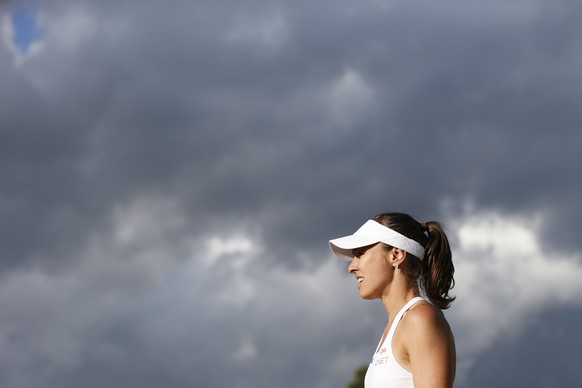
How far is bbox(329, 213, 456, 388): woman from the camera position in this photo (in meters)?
6.04

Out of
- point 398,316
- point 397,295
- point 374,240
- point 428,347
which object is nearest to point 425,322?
point 428,347

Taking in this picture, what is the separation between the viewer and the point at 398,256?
666 centimetres

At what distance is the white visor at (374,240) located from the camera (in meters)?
6.66

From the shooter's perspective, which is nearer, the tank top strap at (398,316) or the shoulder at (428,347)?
the shoulder at (428,347)

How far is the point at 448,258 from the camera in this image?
22.2 ft

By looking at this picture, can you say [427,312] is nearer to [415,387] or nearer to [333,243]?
[415,387]

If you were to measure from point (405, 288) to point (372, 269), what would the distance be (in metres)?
0.27

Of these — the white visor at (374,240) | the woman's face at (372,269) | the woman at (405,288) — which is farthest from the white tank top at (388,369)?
the white visor at (374,240)

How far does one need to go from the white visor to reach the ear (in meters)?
0.03

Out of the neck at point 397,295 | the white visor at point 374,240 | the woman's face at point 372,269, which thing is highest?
the white visor at point 374,240

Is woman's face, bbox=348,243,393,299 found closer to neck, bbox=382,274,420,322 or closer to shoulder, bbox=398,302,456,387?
neck, bbox=382,274,420,322

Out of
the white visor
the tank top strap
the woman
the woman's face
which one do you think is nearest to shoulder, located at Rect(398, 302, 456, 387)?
the woman

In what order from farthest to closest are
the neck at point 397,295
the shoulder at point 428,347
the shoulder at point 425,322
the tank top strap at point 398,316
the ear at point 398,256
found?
the ear at point 398,256, the neck at point 397,295, the tank top strap at point 398,316, the shoulder at point 425,322, the shoulder at point 428,347

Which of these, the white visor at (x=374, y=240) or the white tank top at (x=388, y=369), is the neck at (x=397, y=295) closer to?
the white tank top at (x=388, y=369)
